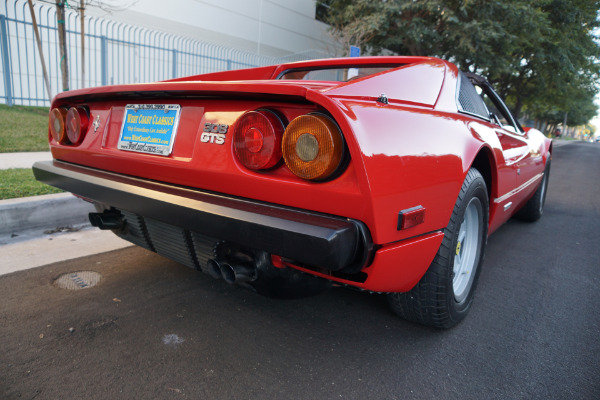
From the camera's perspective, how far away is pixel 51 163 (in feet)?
7.70

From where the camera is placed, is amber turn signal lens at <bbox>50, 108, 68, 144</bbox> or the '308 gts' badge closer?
the '308 gts' badge

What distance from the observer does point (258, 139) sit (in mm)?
1479

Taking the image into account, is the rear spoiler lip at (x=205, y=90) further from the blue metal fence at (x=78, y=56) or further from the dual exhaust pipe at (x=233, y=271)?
the blue metal fence at (x=78, y=56)

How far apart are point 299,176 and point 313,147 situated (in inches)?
4.5

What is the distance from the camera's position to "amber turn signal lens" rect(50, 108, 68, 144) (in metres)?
2.26

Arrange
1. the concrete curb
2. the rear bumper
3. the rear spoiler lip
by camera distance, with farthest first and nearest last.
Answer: the concrete curb < the rear spoiler lip < the rear bumper

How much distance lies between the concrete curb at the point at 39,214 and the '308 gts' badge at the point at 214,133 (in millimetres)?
2279

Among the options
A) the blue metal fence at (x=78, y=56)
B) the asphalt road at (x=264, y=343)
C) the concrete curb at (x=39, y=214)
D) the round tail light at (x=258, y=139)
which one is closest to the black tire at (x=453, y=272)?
the asphalt road at (x=264, y=343)

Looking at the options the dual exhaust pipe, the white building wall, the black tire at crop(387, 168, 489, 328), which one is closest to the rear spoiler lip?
the dual exhaust pipe

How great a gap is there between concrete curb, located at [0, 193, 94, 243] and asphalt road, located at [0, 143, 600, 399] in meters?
0.83

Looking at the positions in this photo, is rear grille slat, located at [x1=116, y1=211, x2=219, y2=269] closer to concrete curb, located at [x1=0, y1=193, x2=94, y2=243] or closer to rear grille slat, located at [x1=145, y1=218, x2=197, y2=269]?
rear grille slat, located at [x1=145, y1=218, x2=197, y2=269]

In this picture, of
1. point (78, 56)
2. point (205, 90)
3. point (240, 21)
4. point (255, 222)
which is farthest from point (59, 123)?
point (240, 21)

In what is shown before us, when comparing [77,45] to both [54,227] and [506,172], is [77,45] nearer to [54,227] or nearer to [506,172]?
[54,227]

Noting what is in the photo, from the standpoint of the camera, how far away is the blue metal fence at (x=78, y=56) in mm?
8492
